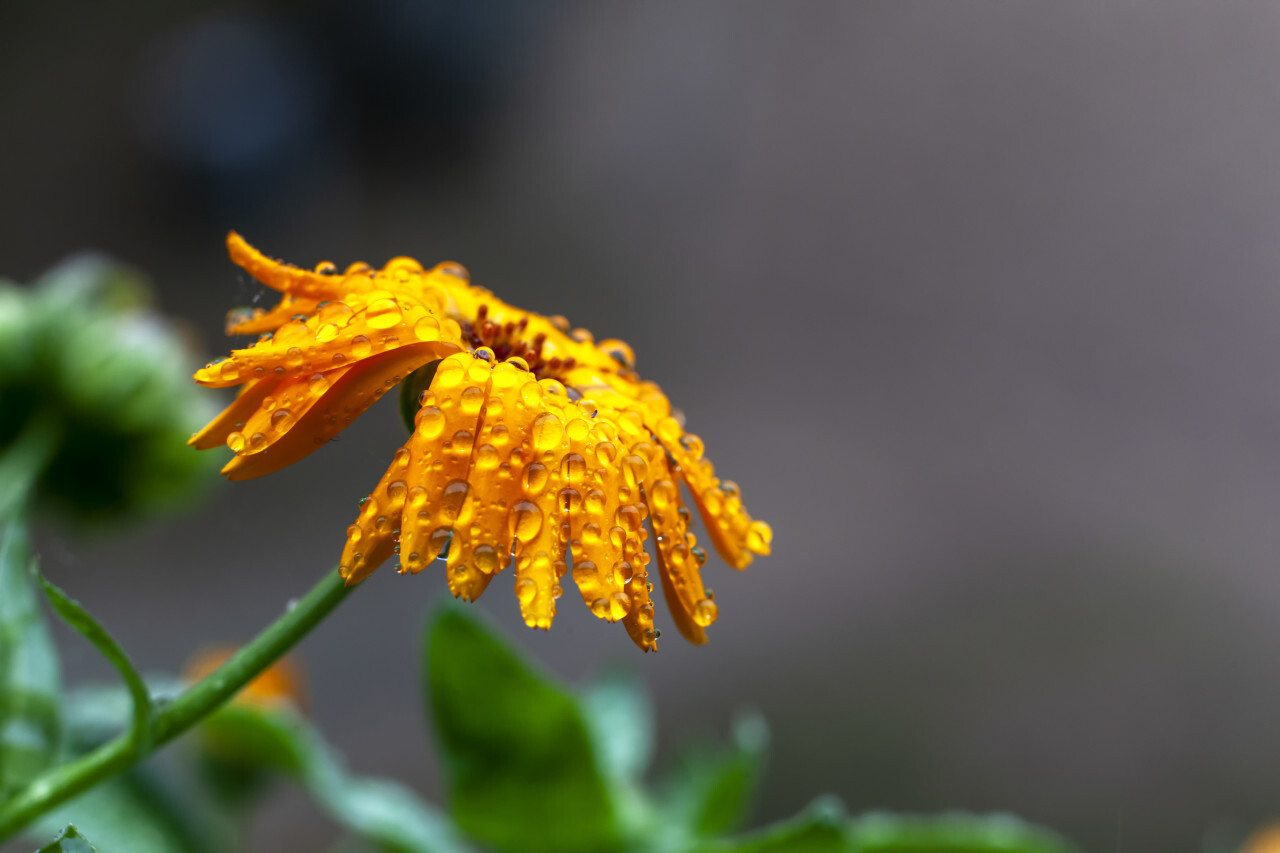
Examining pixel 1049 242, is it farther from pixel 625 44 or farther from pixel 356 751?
pixel 356 751

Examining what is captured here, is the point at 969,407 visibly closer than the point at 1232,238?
No

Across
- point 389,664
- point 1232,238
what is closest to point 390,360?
point 389,664

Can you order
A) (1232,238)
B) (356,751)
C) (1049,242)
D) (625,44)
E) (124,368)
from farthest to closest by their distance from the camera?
(625,44)
(1049,242)
(1232,238)
(356,751)
(124,368)

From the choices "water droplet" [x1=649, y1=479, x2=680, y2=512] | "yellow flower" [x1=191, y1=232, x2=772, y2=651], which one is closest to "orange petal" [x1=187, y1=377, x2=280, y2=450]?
"yellow flower" [x1=191, y1=232, x2=772, y2=651]

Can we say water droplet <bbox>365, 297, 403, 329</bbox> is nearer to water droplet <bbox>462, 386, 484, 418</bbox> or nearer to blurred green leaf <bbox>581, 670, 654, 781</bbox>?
water droplet <bbox>462, 386, 484, 418</bbox>

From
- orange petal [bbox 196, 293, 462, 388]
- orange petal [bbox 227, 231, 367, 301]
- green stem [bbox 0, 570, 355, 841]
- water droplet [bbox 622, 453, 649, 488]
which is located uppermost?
orange petal [bbox 227, 231, 367, 301]

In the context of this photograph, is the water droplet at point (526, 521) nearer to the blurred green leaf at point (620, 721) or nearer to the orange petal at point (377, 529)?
the orange petal at point (377, 529)

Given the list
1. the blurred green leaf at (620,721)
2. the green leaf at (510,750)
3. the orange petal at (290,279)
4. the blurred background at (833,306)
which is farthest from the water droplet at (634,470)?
the blurred background at (833,306)
